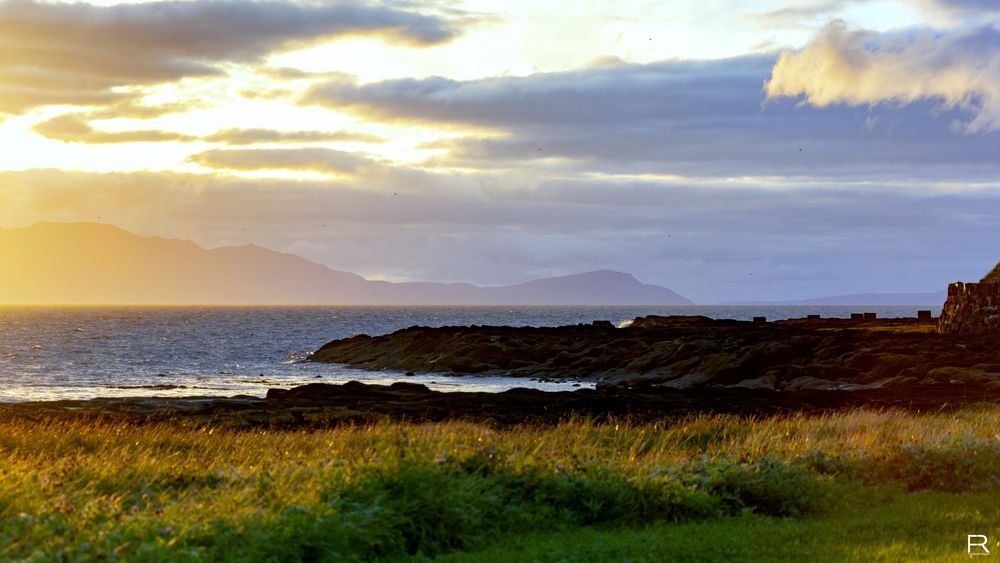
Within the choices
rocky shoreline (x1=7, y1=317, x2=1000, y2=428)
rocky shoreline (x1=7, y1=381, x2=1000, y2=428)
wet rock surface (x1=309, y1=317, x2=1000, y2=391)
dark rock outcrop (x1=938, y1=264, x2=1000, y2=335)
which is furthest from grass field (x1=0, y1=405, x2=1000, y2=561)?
dark rock outcrop (x1=938, y1=264, x2=1000, y2=335)

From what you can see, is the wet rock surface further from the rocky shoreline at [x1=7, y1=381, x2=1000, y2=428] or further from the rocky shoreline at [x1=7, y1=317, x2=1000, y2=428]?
the rocky shoreline at [x1=7, y1=381, x2=1000, y2=428]

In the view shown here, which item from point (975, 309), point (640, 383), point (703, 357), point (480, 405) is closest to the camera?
point (480, 405)

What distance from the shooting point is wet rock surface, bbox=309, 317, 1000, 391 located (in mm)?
44188

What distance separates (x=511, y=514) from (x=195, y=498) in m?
4.05

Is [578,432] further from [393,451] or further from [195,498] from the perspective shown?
[195,498]

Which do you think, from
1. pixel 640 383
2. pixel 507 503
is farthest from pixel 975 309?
pixel 507 503

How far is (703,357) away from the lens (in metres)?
52.1

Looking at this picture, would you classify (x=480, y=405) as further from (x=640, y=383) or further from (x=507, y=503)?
(x=507, y=503)

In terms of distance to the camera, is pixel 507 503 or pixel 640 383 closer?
pixel 507 503

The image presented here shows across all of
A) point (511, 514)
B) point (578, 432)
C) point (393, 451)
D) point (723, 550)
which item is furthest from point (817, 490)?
point (578, 432)

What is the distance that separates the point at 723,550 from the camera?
41.0 ft

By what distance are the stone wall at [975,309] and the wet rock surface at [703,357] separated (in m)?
2.01

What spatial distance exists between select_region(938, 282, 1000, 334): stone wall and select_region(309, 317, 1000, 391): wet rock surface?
6.61ft

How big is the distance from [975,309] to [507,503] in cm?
5234
